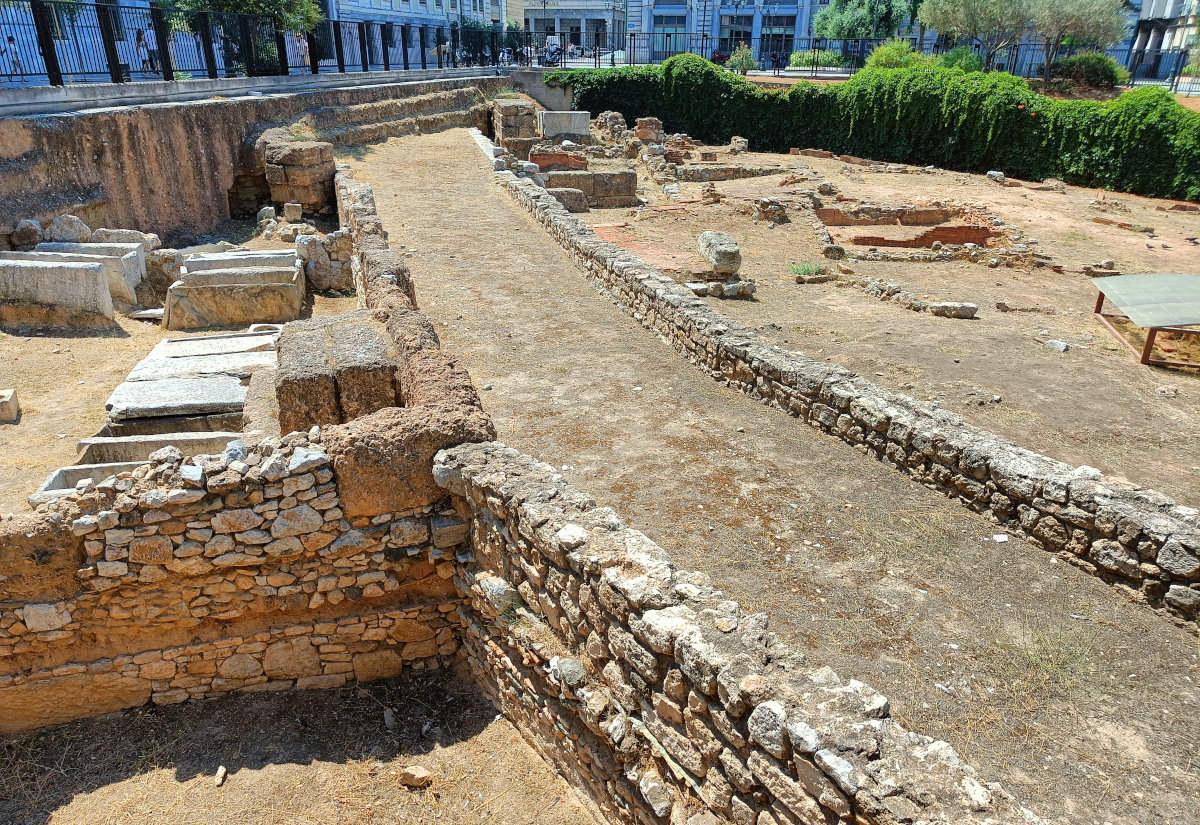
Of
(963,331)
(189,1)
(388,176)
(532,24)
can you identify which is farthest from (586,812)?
(532,24)

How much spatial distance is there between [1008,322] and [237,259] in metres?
12.2

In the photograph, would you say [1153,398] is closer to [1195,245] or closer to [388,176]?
[1195,245]

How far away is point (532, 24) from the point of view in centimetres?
7356

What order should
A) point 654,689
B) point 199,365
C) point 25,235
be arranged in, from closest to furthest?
point 654,689 → point 199,365 → point 25,235

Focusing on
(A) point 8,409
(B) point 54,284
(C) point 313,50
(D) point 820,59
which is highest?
(C) point 313,50

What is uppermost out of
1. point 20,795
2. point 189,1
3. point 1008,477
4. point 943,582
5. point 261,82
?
point 189,1

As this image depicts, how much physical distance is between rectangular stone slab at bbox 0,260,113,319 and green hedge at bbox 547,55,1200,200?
27.1 m

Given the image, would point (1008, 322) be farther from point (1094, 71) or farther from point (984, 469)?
point (1094, 71)

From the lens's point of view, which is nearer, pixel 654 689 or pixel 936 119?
pixel 654 689

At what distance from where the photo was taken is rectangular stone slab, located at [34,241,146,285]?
38.1ft

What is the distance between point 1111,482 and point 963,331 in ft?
25.5

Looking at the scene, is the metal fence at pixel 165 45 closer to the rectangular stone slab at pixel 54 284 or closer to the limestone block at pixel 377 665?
the rectangular stone slab at pixel 54 284

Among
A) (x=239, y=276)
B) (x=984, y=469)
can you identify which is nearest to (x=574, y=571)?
(x=984, y=469)

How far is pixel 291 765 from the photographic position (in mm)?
5203
